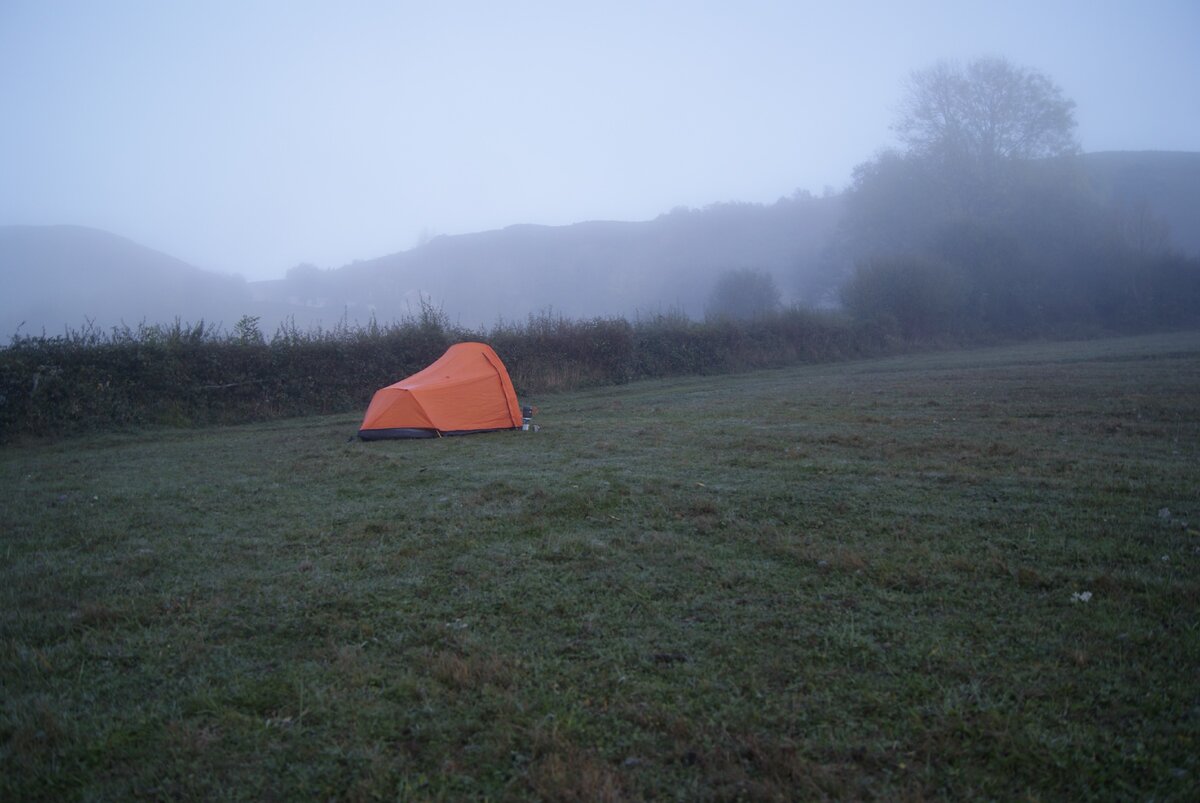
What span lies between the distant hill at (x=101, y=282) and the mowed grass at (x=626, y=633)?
33.2 m

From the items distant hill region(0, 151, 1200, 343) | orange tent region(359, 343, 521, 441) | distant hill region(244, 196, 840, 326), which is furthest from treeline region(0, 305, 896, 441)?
distant hill region(244, 196, 840, 326)

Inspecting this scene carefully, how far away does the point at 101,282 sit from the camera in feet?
134

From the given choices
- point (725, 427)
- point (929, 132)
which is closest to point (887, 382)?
point (725, 427)

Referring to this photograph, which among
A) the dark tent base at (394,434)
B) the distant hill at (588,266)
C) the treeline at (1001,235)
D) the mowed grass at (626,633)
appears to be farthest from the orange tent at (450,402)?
the distant hill at (588,266)

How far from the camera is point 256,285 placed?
186ft

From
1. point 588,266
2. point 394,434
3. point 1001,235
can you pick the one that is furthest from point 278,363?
point 588,266

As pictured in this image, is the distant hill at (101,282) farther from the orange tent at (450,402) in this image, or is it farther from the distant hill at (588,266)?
the orange tent at (450,402)

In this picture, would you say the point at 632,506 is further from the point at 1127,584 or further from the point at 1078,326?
the point at 1078,326

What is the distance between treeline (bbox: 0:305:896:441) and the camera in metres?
14.4

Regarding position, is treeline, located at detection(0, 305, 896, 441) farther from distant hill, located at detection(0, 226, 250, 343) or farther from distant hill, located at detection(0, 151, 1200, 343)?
distant hill, located at detection(0, 226, 250, 343)

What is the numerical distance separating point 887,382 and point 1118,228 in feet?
126

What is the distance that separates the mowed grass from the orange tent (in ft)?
12.0

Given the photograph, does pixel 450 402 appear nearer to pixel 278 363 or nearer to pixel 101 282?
pixel 278 363

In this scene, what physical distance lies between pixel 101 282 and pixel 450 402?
3949 centimetres
